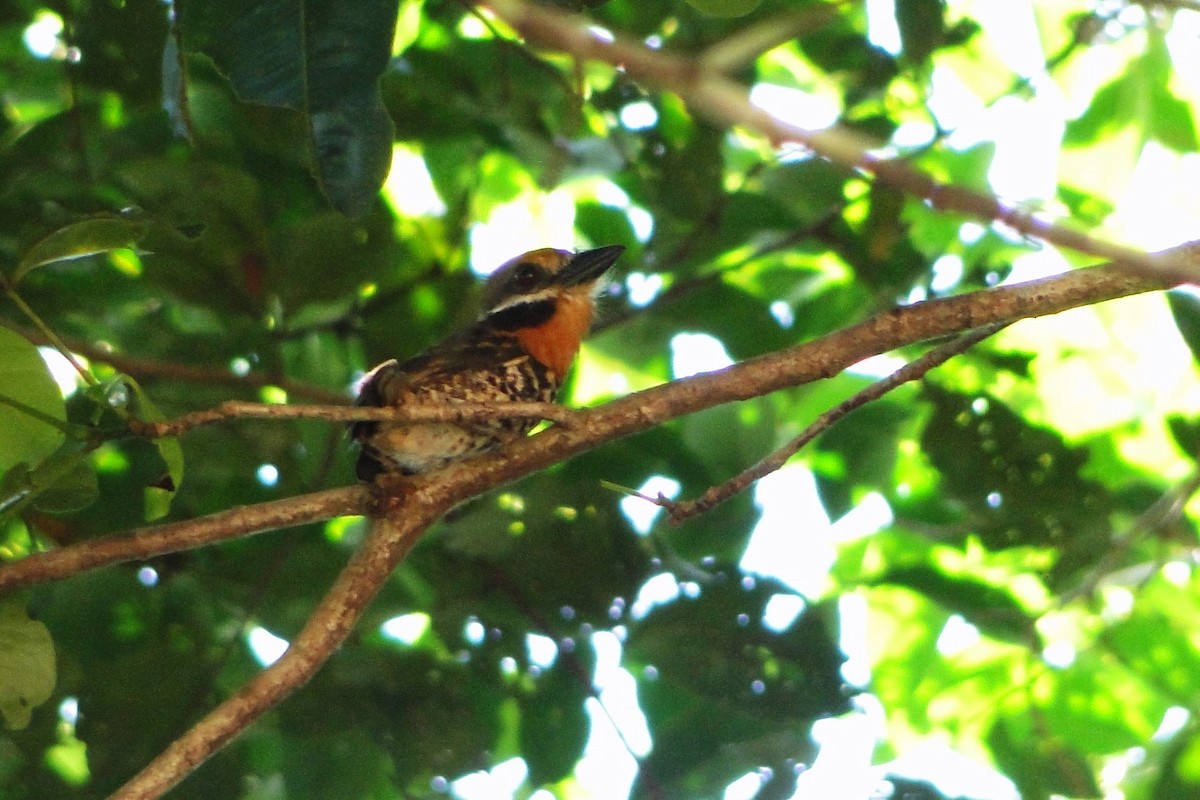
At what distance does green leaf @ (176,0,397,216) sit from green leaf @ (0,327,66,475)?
52cm

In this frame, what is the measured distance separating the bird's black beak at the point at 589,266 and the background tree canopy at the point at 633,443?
26 centimetres

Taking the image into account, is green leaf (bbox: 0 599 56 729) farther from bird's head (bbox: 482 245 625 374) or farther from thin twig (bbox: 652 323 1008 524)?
bird's head (bbox: 482 245 625 374)

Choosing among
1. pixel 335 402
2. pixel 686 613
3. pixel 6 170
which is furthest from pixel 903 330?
pixel 6 170

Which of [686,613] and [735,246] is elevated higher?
[735,246]

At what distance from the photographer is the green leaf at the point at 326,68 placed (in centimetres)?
187

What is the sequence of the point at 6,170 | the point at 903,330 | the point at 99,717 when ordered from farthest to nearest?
the point at 6,170 → the point at 99,717 → the point at 903,330

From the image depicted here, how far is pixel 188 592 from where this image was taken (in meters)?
3.15

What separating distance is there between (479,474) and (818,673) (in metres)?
1.31

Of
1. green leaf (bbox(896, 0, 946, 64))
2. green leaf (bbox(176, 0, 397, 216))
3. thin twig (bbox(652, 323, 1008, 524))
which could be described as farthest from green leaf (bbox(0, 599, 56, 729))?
green leaf (bbox(896, 0, 946, 64))

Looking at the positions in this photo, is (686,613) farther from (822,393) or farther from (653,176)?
(653,176)

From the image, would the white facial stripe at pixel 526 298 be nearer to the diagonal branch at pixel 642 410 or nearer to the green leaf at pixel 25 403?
the diagonal branch at pixel 642 410

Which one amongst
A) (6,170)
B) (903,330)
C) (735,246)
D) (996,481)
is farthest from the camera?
(735,246)

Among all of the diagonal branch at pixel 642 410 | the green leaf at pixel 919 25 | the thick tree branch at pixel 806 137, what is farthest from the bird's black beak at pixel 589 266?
the thick tree branch at pixel 806 137

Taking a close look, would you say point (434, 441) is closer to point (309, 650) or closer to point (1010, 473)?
point (309, 650)
